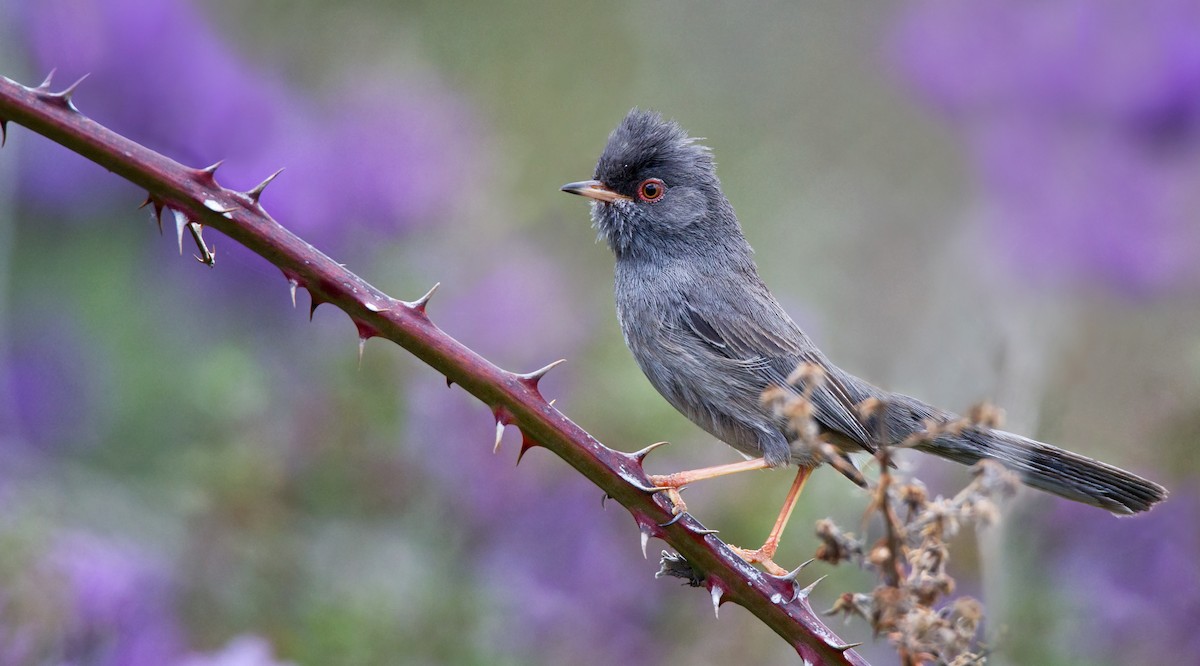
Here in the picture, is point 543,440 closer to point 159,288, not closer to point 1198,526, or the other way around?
point 1198,526

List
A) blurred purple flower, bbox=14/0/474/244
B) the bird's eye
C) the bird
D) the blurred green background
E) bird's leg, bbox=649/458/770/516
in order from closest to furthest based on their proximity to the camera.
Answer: bird's leg, bbox=649/458/770/516 < the bird < the blurred green background < the bird's eye < blurred purple flower, bbox=14/0/474/244

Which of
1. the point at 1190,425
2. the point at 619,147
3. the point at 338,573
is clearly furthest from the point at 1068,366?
the point at 338,573

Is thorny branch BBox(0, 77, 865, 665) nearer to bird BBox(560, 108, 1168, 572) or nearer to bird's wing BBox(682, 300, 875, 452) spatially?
bird BBox(560, 108, 1168, 572)

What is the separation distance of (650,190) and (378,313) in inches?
86.5

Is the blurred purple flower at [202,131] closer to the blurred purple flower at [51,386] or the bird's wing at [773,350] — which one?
the blurred purple flower at [51,386]

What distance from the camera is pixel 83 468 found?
5180mm

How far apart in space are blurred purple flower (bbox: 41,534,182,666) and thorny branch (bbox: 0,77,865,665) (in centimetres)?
149

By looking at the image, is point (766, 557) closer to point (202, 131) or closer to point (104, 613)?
point (104, 613)

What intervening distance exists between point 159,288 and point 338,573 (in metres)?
2.00

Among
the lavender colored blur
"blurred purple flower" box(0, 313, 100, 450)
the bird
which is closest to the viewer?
the bird

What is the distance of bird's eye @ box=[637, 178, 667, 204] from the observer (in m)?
4.45

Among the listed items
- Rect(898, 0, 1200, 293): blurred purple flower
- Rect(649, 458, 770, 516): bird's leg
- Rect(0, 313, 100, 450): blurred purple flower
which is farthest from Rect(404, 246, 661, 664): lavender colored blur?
Rect(898, 0, 1200, 293): blurred purple flower

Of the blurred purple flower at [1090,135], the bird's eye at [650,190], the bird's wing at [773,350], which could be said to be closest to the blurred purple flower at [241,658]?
the bird's wing at [773,350]

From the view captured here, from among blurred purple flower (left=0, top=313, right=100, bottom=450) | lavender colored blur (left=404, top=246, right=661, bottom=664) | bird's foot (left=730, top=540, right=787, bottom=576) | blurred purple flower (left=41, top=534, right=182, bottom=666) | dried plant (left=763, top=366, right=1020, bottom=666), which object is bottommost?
dried plant (left=763, top=366, right=1020, bottom=666)
